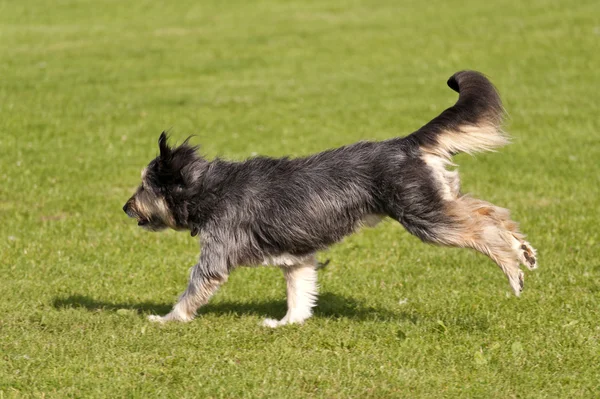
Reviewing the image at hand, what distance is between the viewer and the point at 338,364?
22.1 ft

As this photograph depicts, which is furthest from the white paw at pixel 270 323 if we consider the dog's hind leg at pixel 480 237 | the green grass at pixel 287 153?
the dog's hind leg at pixel 480 237

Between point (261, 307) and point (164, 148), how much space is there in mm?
1813

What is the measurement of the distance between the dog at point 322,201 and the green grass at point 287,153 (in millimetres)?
548

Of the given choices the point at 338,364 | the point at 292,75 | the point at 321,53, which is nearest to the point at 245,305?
the point at 338,364

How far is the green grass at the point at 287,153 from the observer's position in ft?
22.0

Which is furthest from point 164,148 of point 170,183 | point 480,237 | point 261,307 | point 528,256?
point 528,256

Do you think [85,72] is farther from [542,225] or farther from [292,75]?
[542,225]

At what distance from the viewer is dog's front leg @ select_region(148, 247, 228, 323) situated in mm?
7660

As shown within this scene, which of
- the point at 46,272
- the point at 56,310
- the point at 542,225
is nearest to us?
the point at 56,310

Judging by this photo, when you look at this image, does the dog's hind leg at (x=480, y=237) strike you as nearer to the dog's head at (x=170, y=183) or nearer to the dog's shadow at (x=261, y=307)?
the dog's shadow at (x=261, y=307)

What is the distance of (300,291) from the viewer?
26.1 ft

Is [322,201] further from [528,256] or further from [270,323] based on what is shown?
[528,256]

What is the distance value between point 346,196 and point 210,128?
937 centimetres

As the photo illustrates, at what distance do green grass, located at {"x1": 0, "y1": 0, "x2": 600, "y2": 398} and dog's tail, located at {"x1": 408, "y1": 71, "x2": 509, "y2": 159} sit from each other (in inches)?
59.1
